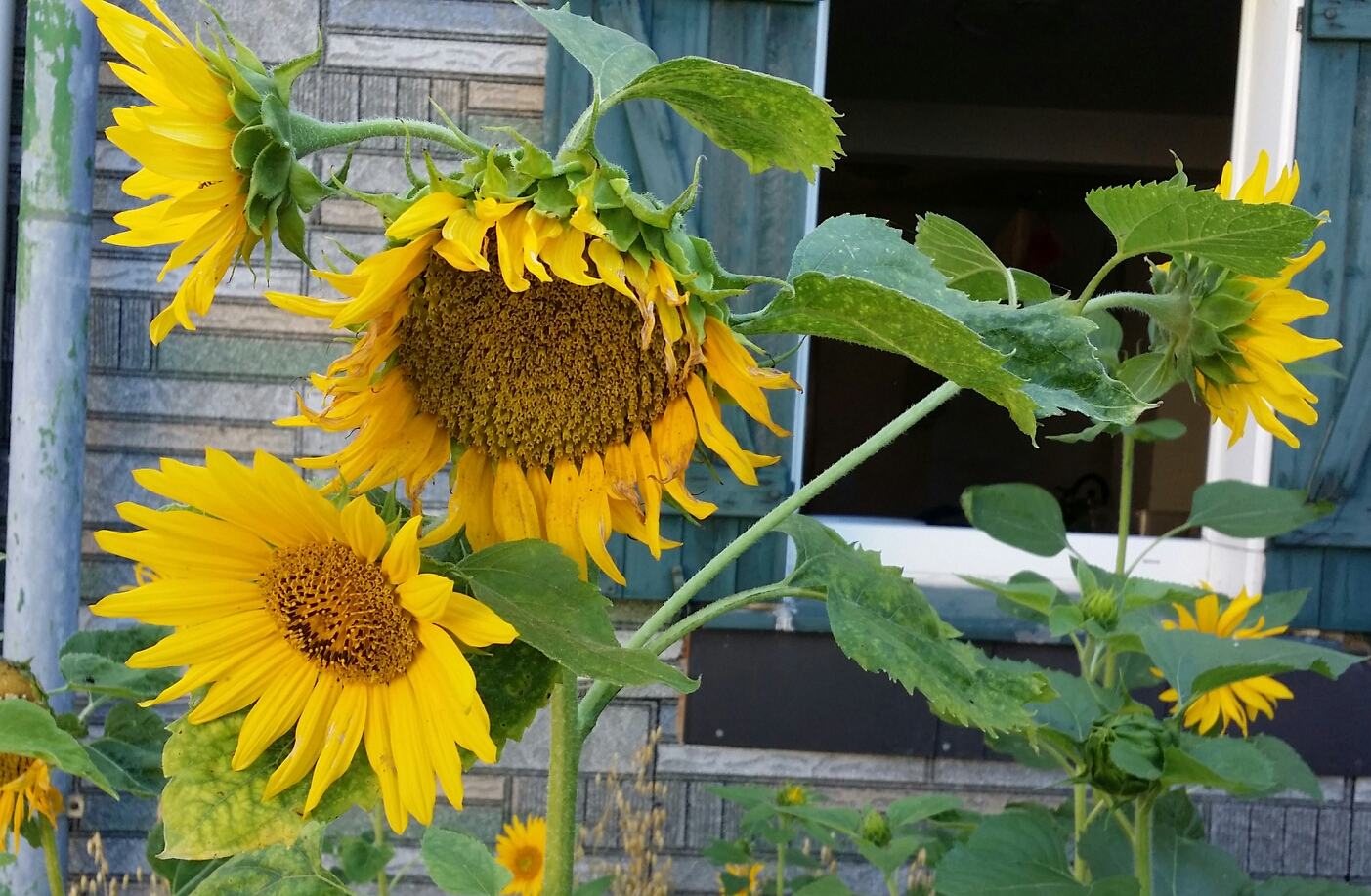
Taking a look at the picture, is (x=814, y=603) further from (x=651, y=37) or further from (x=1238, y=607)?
(x=651, y=37)

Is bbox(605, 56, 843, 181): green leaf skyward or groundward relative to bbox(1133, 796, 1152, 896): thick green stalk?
skyward

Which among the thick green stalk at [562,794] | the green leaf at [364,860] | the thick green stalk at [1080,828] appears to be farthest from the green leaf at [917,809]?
the thick green stalk at [562,794]

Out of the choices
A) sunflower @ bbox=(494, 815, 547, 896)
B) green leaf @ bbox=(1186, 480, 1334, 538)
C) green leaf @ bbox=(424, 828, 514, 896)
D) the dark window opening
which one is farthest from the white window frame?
the dark window opening

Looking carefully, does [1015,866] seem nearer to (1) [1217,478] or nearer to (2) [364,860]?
(2) [364,860]

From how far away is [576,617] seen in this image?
302mm

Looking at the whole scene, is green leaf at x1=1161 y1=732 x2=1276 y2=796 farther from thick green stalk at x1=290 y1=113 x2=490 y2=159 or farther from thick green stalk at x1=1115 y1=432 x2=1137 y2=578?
thick green stalk at x1=290 y1=113 x2=490 y2=159

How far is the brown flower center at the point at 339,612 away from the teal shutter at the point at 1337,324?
1504mm

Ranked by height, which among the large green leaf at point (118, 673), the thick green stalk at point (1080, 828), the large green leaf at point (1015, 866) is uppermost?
the large green leaf at point (118, 673)

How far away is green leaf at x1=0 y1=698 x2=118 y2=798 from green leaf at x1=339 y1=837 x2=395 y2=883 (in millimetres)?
366

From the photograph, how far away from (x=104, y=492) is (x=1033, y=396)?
1.65 m

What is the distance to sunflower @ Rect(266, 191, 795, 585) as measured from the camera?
30 cm

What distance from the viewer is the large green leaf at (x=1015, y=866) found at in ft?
2.15

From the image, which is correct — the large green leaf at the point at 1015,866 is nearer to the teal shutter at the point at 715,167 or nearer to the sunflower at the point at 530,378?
the sunflower at the point at 530,378

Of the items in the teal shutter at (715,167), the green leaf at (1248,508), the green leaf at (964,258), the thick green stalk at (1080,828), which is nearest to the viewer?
the green leaf at (964,258)
